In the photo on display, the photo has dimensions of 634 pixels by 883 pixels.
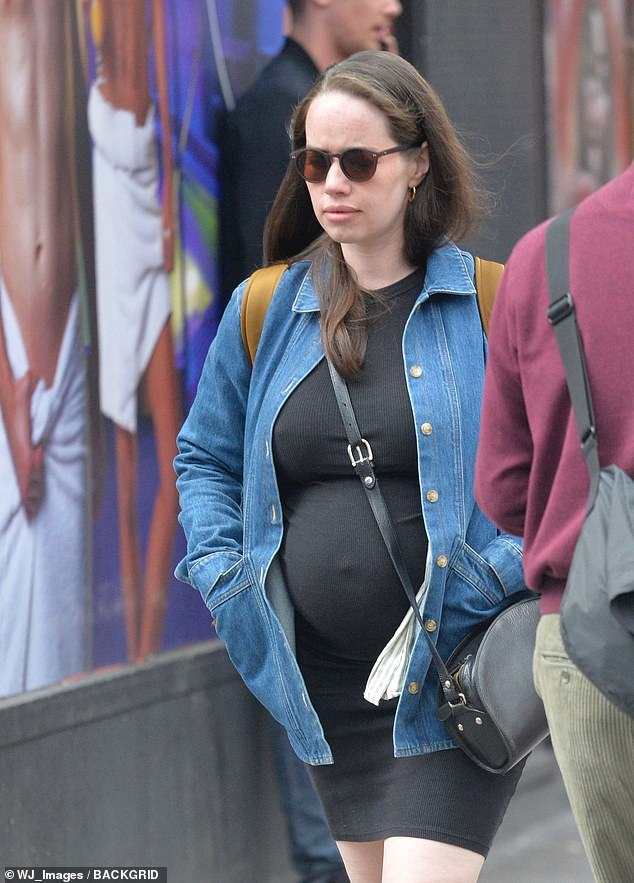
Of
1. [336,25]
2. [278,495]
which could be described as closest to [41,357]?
[278,495]

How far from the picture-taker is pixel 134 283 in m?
5.05

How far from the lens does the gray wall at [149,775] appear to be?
14.8 ft

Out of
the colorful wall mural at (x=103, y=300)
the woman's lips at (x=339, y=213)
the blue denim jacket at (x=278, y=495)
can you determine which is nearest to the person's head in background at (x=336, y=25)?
the colorful wall mural at (x=103, y=300)

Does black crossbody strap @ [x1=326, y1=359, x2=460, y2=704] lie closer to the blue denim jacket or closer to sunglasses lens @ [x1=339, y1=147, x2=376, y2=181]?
the blue denim jacket

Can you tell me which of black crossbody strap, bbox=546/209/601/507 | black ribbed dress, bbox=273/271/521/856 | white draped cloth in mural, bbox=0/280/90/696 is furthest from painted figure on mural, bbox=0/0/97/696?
black crossbody strap, bbox=546/209/601/507

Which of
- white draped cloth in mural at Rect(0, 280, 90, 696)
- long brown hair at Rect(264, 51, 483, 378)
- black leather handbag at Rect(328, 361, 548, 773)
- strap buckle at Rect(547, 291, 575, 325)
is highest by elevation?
strap buckle at Rect(547, 291, 575, 325)

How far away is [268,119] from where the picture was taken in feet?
18.2

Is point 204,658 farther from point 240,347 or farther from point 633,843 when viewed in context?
point 633,843

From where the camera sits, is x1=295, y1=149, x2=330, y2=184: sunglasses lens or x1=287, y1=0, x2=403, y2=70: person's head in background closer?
x1=295, y1=149, x2=330, y2=184: sunglasses lens

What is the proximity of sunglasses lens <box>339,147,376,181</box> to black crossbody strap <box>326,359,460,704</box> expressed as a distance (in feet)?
1.48

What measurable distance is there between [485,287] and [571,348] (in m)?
1.02

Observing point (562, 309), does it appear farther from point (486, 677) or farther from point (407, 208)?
point (407, 208)

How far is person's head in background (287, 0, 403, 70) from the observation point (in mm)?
5797

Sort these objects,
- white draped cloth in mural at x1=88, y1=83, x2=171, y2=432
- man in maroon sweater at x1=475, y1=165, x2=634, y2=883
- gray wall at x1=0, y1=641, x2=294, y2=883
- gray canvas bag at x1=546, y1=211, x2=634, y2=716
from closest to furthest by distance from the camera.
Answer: gray canvas bag at x1=546, y1=211, x2=634, y2=716, man in maroon sweater at x1=475, y1=165, x2=634, y2=883, gray wall at x1=0, y1=641, x2=294, y2=883, white draped cloth in mural at x1=88, y1=83, x2=171, y2=432
